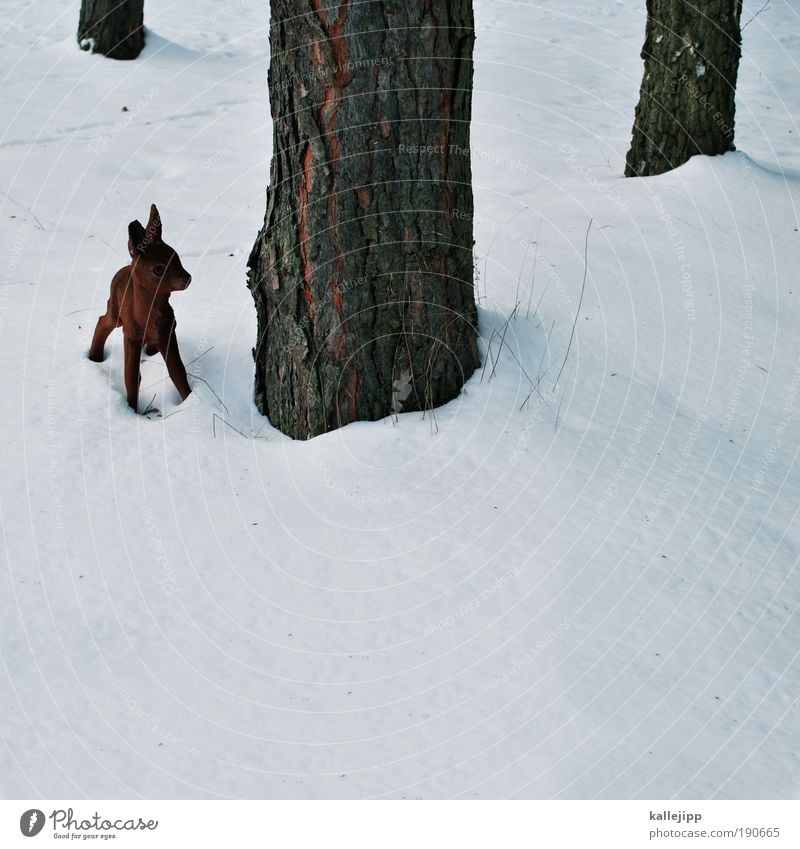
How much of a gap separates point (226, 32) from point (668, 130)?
4898 millimetres

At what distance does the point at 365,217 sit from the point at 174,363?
85cm

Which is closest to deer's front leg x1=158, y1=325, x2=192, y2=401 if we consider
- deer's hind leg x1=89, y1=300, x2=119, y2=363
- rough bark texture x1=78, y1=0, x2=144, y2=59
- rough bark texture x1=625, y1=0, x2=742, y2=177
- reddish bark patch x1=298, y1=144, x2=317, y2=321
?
deer's hind leg x1=89, y1=300, x2=119, y2=363

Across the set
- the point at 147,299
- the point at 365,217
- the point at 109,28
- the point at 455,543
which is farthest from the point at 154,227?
the point at 109,28

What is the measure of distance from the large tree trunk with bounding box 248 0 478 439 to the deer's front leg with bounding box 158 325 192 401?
0.87ft

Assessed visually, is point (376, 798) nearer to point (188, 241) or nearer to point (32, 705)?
point (32, 705)

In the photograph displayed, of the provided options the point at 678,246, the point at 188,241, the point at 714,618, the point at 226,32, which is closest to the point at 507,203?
the point at 678,246

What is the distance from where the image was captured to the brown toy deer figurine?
3.00 metres

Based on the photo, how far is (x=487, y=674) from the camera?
235 cm

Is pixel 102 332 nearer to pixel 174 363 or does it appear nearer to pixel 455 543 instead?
pixel 174 363

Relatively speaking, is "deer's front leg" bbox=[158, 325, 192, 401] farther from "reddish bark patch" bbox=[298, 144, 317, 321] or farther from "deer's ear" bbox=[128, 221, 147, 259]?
"reddish bark patch" bbox=[298, 144, 317, 321]

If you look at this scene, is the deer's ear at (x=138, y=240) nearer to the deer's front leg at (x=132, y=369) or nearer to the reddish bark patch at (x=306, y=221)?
the deer's front leg at (x=132, y=369)

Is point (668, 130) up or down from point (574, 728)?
up

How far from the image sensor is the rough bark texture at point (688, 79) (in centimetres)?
478

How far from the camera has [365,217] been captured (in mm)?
2912
